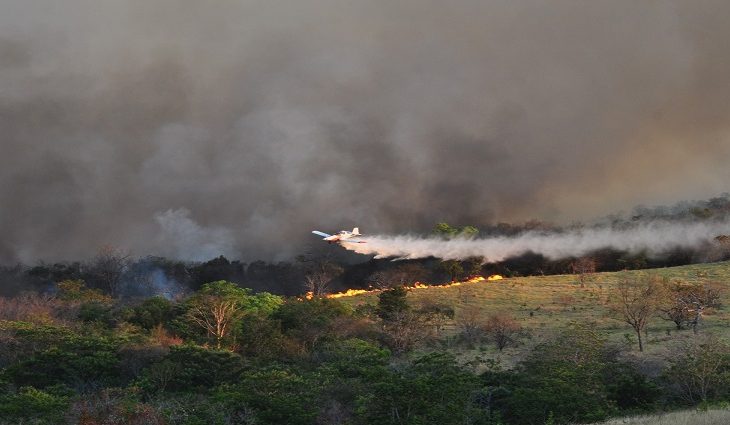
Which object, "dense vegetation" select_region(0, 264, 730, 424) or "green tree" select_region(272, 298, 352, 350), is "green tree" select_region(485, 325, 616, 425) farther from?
"green tree" select_region(272, 298, 352, 350)

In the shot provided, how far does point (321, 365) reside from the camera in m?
75.8

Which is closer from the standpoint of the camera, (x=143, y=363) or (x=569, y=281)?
(x=143, y=363)

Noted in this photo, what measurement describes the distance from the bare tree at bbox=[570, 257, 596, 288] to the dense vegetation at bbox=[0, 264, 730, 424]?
1832 centimetres

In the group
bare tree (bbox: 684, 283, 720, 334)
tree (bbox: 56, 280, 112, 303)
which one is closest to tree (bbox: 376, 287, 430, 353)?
bare tree (bbox: 684, 283, 720, 334)

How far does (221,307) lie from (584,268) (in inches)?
3078

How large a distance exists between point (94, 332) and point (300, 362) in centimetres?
3073

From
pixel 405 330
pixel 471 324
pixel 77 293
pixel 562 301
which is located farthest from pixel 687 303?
pixel 77 293

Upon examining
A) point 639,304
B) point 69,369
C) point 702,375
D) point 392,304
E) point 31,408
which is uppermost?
point 392,304

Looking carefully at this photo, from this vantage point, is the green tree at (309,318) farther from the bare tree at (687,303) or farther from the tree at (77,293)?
the bare tree at (687,303)

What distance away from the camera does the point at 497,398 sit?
6247cm

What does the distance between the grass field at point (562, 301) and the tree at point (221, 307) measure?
2652cm

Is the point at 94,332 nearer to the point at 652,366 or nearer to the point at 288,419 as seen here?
the point at 288,419

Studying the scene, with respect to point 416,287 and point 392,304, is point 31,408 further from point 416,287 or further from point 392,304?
point 416,287

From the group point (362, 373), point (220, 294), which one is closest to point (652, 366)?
point (362, 373)
